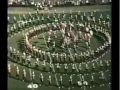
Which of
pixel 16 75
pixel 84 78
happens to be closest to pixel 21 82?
pixel 16 75

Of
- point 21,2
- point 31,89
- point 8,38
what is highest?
point 21,2

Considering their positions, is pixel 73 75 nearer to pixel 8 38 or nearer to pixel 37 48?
pixel 37 48

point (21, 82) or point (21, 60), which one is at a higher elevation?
point (21, 60)

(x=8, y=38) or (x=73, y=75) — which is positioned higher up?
(x=8, y=38)

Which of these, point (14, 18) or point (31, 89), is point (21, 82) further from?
point (14, 18)

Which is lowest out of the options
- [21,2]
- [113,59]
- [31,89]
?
[31,89]

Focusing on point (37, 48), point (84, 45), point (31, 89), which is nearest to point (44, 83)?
point (31, 89)
